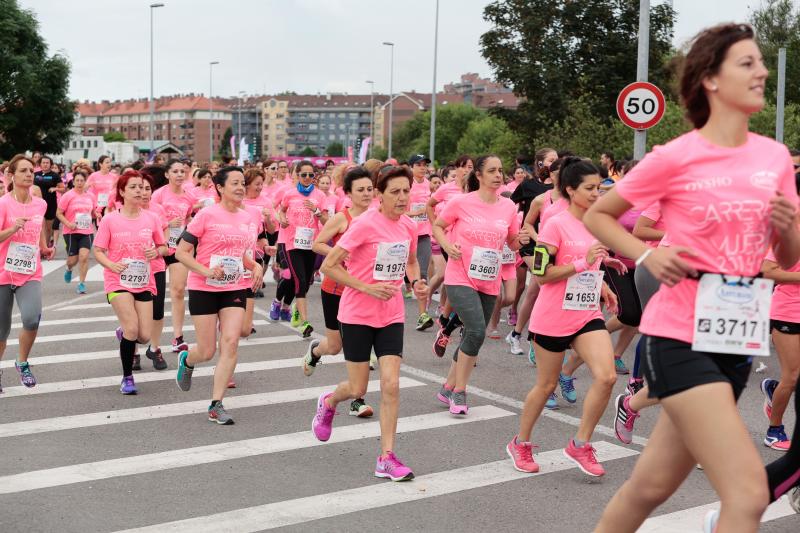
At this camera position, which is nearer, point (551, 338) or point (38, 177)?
point (551, 338)

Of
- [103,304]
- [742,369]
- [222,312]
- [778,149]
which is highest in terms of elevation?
[778,149]

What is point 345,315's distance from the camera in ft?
21.2

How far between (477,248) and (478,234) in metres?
0.16

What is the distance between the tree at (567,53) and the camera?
46.5 m

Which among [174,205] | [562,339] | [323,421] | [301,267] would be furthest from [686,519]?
[174,205]

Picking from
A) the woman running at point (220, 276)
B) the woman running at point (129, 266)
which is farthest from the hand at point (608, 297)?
the woman running at point (129, 266)

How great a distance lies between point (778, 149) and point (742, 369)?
77 centimetres

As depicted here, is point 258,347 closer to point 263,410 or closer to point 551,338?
point 263,410

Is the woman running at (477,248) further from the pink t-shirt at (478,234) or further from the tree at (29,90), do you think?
the tree at (29,90)

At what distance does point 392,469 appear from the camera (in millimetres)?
6105

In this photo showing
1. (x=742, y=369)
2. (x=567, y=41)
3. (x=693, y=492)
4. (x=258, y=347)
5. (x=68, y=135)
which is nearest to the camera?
(x=742, y=369)

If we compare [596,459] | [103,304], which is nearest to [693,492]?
[596,459]

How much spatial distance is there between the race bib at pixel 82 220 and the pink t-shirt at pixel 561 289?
34.9ft

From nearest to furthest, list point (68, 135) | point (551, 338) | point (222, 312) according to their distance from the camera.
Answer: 1. point (551, 338)
2. point (222, 312)
3. point (68, 135)
